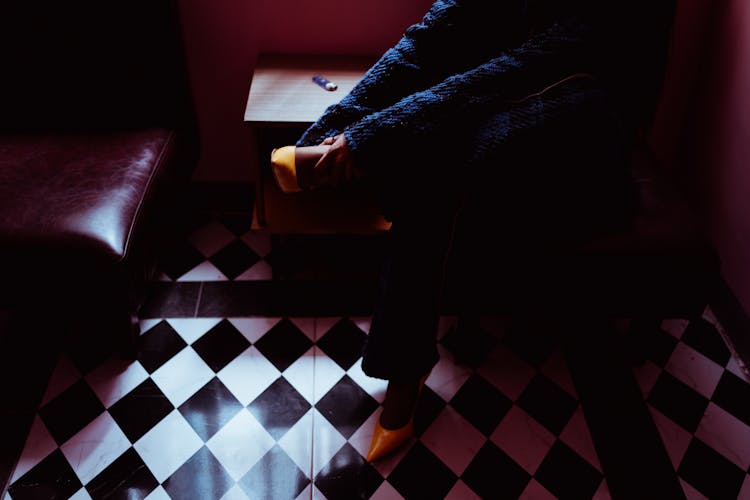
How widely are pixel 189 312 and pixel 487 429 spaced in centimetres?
99

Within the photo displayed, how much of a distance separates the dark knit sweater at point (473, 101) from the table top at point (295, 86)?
227 millimetres

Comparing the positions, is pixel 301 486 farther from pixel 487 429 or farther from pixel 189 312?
pixel 189 312

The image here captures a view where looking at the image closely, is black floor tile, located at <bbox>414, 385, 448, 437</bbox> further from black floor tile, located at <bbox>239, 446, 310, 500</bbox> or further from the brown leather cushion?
the brown leather cushion

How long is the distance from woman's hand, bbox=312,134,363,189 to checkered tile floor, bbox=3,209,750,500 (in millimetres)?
611

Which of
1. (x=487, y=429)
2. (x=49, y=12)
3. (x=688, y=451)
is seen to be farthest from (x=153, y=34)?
(x=688, y=451)

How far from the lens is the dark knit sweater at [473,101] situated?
1353mm

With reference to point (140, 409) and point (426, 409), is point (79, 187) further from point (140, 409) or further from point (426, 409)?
point (426, 409)

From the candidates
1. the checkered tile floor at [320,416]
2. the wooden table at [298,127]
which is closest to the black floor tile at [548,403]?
the checkered tile floor at [320,416]

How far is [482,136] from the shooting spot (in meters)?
1.36

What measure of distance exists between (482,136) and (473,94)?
0.13 metres

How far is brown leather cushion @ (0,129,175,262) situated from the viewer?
4.87 ft

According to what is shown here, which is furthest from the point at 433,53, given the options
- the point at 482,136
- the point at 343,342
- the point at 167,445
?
the point at 167,445

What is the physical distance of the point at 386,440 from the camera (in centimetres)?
159

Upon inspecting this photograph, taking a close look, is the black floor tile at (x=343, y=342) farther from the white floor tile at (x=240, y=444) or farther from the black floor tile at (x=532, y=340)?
the black floor tile at (x=532, y=340)
